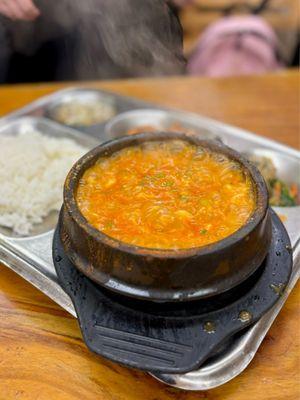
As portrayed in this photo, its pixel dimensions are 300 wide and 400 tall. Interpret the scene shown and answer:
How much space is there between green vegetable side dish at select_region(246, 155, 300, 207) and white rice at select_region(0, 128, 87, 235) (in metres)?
1.13

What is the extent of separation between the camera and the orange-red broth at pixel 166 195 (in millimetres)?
1663

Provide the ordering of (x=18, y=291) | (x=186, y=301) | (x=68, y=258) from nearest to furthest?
1. (x=186, y=301)
2. (x=68, y=258)
3. (x=18, y=291)

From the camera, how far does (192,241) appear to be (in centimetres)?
162

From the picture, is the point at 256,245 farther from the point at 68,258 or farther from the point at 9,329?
the point at 9,329

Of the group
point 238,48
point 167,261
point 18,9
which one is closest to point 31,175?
point 18,9

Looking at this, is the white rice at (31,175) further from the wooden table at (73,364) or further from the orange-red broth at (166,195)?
the orange-red broth at (166,195)

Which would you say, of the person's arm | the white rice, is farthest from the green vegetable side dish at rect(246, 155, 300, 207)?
the person's arm

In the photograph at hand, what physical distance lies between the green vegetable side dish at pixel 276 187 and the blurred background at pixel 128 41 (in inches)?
32.1

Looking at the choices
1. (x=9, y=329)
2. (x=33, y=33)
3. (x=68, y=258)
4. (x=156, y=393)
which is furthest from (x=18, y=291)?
(x=33, y=33)

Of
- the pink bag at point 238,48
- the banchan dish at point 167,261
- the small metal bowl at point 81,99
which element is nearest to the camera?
the banchan dish at point 167,261

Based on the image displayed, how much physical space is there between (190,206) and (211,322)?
435mm

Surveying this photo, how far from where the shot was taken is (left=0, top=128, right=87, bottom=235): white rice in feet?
8.18

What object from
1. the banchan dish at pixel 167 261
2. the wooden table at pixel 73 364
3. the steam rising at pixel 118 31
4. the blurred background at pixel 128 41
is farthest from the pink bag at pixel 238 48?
the banchan dish at pixel 167 261

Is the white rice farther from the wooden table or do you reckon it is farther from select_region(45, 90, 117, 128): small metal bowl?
select_region(45, 90, 117, 128): small metal bowl
